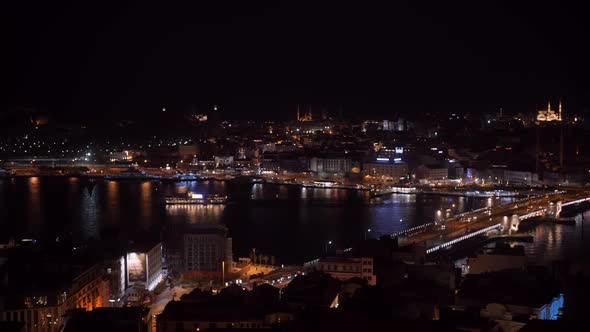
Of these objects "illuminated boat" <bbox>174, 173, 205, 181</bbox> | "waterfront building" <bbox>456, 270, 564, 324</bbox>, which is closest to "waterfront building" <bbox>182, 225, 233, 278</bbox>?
"waterfront building" <bbox>456, 270, 564, 324</bbox>

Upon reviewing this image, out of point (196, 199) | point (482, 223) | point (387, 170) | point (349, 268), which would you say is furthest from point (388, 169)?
point (349, 268)

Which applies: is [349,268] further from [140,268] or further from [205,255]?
[140,268]

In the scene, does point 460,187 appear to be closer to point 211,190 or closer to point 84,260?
point 211,190

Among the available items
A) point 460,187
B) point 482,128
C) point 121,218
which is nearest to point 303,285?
point 121,218

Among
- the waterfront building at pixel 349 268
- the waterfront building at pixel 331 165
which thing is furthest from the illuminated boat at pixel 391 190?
the waterfront building at pixel 349 268

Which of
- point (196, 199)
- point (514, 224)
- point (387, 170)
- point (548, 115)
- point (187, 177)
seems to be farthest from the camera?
point (548, 115)
